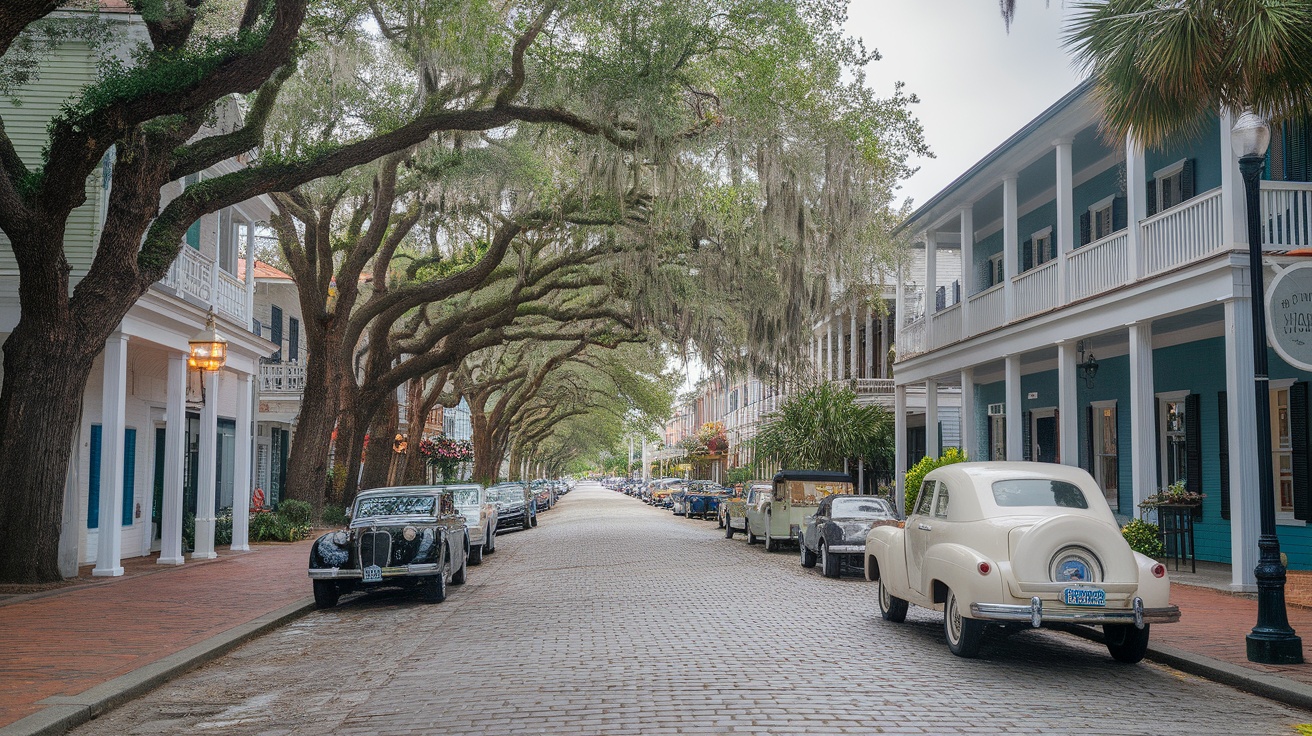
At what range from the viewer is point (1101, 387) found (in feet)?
77.7

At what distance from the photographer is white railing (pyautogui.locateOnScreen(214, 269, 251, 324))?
2194cm

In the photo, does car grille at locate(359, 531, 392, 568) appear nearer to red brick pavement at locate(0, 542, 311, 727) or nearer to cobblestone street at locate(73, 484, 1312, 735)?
cobblestone street at locate(73, 484, 1312, 735)

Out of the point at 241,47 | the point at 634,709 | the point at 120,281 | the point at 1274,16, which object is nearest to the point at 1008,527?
the point at 634,709

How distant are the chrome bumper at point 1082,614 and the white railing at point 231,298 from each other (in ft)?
55.1

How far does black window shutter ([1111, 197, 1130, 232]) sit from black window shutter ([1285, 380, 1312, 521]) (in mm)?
5177

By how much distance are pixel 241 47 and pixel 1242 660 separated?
11966 millimetres

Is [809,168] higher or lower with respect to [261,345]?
higher

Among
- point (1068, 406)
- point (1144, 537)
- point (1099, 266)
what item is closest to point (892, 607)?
point (1144, 537)

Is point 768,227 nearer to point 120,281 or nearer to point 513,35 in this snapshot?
point 513,35

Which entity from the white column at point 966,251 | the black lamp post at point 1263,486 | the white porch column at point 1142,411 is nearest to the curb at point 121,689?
the black lamp post at point 1263,486

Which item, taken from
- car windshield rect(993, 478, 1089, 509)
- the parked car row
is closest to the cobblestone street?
the parked car row

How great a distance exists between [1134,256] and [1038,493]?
878cm

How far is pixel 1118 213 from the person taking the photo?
21.2m

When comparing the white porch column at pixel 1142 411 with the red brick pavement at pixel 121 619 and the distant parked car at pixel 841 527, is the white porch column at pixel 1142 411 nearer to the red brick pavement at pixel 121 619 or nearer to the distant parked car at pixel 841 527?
the distant parked car at pixel 841 527
